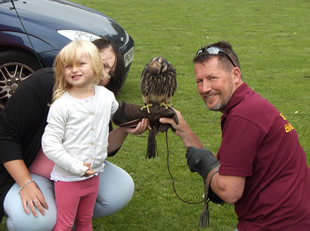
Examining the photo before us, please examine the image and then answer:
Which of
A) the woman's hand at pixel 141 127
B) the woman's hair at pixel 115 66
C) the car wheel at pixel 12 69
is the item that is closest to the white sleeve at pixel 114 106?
the woman's hand at pixel 141 127

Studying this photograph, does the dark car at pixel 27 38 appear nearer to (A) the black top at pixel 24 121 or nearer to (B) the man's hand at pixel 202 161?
(A) the black top at pixel 24 121

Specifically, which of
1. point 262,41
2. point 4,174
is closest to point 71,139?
point 4,174

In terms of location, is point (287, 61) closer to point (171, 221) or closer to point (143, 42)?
point (143, 42)

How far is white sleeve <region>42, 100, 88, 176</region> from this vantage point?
2.87m

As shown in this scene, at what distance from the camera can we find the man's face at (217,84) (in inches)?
113

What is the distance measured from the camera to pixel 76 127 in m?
2.95

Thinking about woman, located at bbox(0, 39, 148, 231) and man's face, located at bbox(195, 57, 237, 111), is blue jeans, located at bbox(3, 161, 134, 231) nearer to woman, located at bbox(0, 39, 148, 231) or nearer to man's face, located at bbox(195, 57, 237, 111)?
woman, located at bbox(0, 39, 148, 231)

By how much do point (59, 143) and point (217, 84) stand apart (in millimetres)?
881

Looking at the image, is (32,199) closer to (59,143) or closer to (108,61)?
(59,143)

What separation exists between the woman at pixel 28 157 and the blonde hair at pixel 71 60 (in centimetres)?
18

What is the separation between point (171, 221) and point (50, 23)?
3.20m

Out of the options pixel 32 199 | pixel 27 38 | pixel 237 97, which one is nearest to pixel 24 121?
pixel 32 199

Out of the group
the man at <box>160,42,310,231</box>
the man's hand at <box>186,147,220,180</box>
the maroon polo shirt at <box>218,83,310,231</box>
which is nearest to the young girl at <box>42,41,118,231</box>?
the man's hand at <box>186,147,220,180</box>

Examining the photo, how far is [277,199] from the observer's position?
8.87ft
